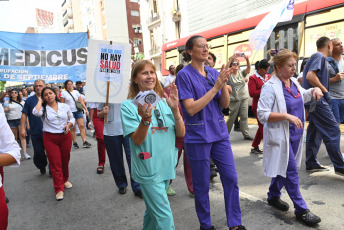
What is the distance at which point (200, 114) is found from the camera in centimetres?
252

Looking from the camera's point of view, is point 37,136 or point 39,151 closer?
point 39,151

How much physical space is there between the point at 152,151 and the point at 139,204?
1834mm

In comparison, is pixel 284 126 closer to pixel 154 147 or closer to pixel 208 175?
pixel 208 175

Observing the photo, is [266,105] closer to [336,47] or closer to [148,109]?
[148,109]

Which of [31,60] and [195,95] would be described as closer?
[195,95]

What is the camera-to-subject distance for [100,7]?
5544cm

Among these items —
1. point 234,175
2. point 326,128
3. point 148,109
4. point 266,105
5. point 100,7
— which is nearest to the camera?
point 148,109

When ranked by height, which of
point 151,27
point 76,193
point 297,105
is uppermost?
point 151,27

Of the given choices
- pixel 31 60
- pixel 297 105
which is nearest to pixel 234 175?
pixel 297 105

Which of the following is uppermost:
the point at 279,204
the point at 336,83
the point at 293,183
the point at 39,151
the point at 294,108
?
the point at 336,83

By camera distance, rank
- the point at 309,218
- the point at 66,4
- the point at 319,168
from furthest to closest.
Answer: the point at 66,4
the point at 319,168
the point at 309,218

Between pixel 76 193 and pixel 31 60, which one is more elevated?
pixel 31 60

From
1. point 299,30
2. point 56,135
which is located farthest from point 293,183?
point 299,30

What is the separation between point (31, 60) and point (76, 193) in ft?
14.5
